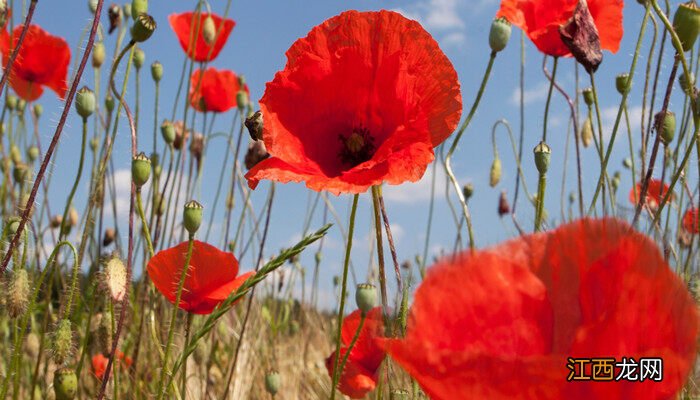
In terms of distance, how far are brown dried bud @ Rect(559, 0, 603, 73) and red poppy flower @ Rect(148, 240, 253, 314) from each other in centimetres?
72

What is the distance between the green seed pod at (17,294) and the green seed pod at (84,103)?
32 centimetres

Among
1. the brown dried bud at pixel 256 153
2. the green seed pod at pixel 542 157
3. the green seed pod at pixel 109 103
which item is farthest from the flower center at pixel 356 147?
the green seed pod at pixel 109 103

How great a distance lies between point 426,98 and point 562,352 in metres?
0.61

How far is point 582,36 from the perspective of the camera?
4.17 feet

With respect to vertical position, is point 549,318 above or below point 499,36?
below

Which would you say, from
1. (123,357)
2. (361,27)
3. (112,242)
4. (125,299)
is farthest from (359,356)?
(112,242)

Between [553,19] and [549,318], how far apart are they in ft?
4.34

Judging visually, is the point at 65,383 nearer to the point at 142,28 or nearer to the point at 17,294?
the point at 17,294

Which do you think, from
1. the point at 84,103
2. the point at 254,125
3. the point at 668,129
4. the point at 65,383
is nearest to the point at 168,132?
the point at 84,103

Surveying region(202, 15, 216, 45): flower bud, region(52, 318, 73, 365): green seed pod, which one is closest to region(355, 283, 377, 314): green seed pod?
region(52, 318, 73, 365): green seed pod

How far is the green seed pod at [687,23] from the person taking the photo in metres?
1.25

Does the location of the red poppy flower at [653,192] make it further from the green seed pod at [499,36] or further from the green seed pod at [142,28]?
the green seed pod at [142,28]

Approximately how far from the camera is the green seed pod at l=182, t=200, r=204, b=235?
1.19m

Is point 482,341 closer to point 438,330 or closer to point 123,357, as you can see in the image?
point 438,330
